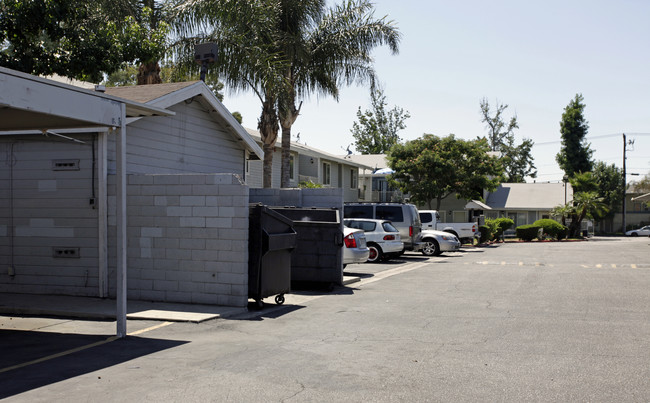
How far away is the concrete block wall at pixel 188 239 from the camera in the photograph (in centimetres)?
1088

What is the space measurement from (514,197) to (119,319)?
173ft

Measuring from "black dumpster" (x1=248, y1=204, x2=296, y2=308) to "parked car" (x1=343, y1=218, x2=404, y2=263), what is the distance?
→ 10.3 meters

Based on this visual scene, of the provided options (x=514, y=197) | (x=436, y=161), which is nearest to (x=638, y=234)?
(x=514, y=197)

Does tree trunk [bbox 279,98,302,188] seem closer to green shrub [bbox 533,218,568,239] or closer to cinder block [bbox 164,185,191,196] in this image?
cinder block [bbox 164,185,191,196]

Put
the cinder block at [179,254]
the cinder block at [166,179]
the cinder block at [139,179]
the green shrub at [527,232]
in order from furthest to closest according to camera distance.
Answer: the green shrub at [527,232]
the cinder block at [139,179]
the cinder block at [166,179]
the cinder block at [179,254]

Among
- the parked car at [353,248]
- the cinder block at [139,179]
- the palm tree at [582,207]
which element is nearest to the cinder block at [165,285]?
the cinder block at [139,179]

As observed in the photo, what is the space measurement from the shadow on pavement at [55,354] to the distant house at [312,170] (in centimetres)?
2211

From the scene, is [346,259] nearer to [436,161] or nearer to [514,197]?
[436,161]

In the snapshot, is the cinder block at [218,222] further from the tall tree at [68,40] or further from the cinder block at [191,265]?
the tall tree at [68,40]

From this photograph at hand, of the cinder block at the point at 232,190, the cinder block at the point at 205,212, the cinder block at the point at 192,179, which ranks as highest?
the cinder block at the point at 192,179

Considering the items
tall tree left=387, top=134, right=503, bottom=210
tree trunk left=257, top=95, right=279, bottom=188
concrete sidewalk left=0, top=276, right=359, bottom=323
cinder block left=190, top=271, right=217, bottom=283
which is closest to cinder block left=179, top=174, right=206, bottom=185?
cinder block left=190, top=271, right=217, bottom=283

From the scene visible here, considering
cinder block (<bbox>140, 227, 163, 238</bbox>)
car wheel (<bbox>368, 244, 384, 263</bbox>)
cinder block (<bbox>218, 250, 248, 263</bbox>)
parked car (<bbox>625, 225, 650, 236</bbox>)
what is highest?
cinder block (<bbox>140, 227, 163, 238</bbox>)

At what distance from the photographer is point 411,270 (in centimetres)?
1958

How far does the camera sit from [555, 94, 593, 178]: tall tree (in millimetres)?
64500
